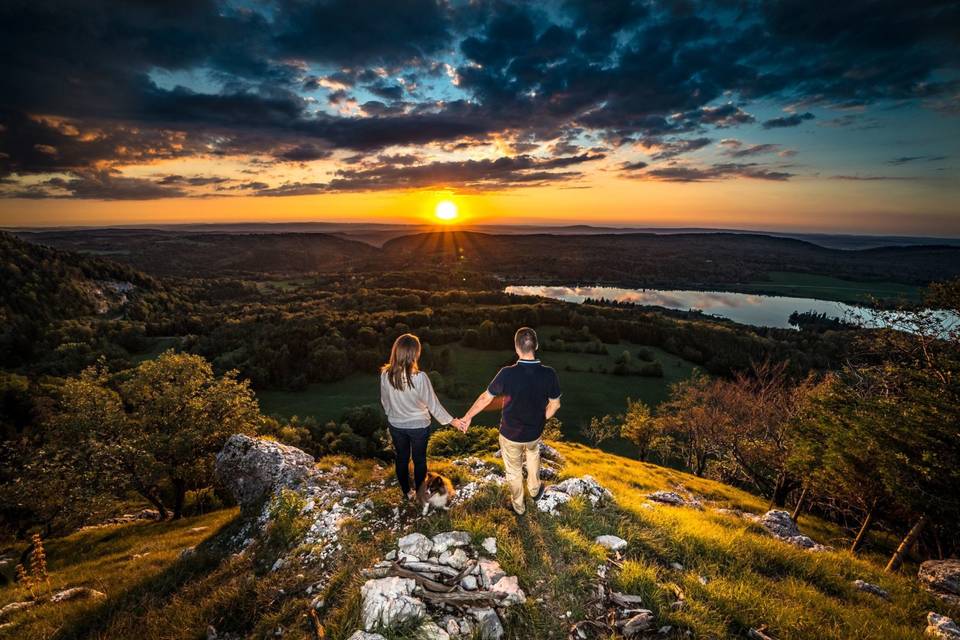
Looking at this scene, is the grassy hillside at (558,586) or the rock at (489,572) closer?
the grassy hillside at (558,586)

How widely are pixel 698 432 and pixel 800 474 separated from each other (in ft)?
65.6

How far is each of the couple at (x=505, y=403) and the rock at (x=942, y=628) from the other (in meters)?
6.29

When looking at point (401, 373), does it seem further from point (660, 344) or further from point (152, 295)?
point (152, 295)

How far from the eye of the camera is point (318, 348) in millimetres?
82750

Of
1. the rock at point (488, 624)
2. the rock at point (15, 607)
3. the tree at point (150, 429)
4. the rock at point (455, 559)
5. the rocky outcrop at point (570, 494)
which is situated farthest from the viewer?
the tree at point (150, 429)

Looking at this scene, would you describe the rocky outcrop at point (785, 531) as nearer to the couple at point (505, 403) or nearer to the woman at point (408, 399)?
the couple at point (505, 403)

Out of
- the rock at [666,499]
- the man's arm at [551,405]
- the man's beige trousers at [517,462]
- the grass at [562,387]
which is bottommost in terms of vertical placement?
the grass at [562,387]

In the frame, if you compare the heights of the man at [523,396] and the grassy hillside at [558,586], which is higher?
the man at [523,396]

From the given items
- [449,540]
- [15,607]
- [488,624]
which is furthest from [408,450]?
[15,607]

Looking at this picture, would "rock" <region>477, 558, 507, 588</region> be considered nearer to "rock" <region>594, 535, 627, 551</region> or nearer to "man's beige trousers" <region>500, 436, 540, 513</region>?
"man's beige trousers" <region>500, 436, 540, 513</region>

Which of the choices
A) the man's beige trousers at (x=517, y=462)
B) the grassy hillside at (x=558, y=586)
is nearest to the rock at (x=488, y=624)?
the grassy hillside at (x=558, y=586)

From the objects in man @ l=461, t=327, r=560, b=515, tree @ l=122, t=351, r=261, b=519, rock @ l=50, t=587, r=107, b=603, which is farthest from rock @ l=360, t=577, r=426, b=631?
tree @ l=122, t=351, r=261, b=519

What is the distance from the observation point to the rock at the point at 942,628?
5.47 metres

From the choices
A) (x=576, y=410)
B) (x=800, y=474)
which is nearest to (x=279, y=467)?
(x=800, y=474)
